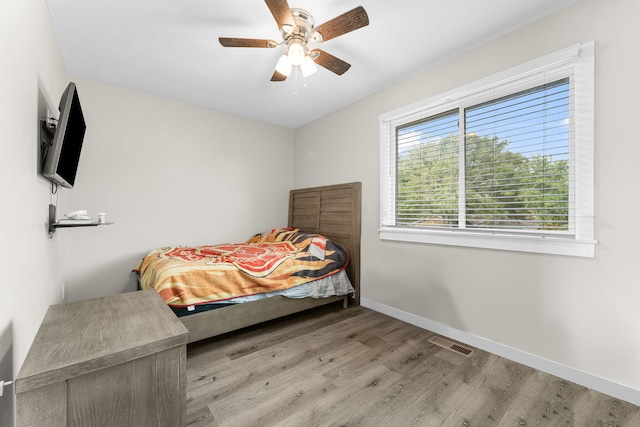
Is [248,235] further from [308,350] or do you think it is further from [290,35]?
[290,35]

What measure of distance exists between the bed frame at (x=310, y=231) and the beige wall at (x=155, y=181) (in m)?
0.64

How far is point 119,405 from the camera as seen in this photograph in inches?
37.5

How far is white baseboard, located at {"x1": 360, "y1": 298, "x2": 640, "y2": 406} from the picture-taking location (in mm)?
1617

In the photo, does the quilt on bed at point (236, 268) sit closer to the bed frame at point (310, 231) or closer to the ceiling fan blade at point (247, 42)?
the bed frame at point (310, 231)

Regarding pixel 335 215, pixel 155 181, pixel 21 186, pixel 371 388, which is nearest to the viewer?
pixel 21 186

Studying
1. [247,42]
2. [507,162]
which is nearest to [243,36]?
[247,42]

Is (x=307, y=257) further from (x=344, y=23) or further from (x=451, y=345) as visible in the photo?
(x=344, y=23)

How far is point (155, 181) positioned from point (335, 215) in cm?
219

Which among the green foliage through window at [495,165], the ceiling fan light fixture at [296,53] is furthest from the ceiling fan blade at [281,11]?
the green foliage through window at [495,165]

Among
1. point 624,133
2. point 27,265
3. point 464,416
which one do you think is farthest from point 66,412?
point 624,133

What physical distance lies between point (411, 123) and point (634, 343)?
90.3 inches

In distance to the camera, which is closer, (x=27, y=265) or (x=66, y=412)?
(x=66, y=412)

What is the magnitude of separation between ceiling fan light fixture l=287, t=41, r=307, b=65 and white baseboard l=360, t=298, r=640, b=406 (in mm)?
2454

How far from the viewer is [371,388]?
5.64ft
